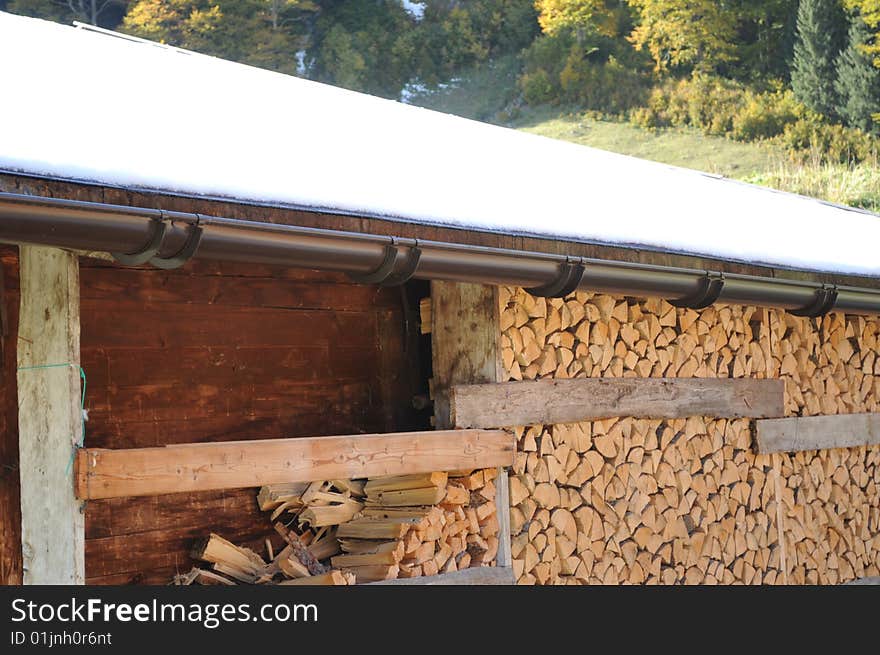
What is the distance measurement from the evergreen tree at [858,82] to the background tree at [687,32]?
3.62 m

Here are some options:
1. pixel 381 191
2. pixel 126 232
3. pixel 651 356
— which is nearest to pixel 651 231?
pixel 651 356

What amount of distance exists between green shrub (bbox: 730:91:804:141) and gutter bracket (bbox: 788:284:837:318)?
79.1ft

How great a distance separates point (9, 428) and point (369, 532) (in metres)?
1.64

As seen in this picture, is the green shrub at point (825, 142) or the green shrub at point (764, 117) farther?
the green shrub at point (764, 117)

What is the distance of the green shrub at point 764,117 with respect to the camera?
99.6 ft

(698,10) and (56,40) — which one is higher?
(698,10)

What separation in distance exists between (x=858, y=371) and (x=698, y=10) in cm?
2784

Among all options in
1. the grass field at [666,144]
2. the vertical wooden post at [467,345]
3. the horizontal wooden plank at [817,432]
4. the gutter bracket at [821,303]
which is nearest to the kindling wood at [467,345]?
the vertical wooden post at [467,345]

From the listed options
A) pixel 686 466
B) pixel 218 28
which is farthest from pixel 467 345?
pixel 218 28

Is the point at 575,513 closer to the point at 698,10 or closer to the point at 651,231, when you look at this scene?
the point at 651,231

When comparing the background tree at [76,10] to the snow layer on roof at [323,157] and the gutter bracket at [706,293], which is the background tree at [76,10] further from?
the gutter bracket at [706,293]

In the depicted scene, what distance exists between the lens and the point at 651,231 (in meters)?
6.33
